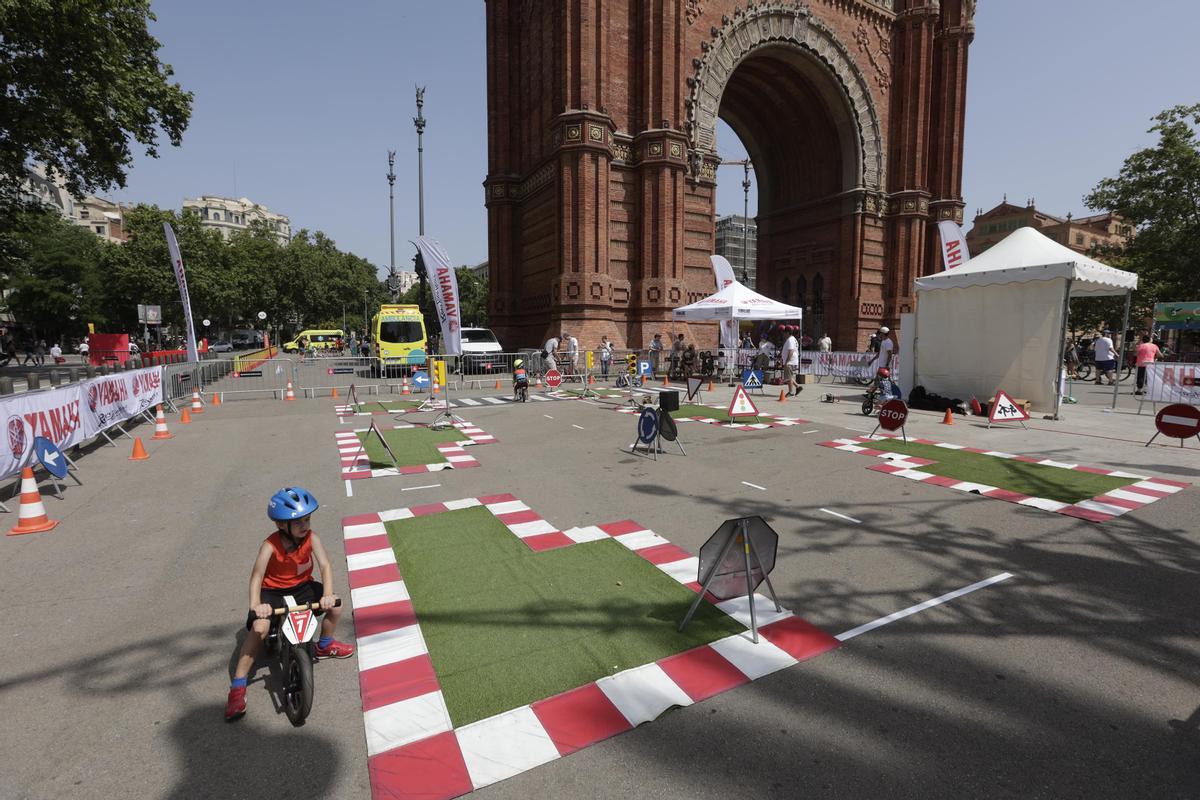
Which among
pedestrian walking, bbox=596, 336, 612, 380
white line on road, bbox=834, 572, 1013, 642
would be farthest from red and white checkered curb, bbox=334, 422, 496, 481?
pedestrian walking, bbox=596, 336, 612, 380

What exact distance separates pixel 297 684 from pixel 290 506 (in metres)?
1.01

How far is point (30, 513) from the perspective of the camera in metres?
6.49

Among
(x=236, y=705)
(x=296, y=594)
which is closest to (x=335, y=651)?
(x=296, y=594)

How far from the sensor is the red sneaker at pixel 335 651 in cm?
380

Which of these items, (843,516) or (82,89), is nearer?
(843,516)

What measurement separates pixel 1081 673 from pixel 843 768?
1996 millimetres

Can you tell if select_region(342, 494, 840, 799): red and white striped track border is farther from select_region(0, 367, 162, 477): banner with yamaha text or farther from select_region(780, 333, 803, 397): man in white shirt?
select_region(780, 333, 803, 397): man in white shirt

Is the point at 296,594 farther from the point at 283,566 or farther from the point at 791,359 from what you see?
the point at 791,359

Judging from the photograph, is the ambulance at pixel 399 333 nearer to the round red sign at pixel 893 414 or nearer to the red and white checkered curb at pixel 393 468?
the red and white checkered curb at pixel 393 468

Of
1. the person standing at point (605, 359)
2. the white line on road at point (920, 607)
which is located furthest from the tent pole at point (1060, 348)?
the person standing at point (605, 359)

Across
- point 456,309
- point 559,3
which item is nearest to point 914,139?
point 559,3

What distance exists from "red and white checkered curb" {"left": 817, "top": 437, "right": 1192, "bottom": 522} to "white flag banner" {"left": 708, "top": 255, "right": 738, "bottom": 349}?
12.6 meters

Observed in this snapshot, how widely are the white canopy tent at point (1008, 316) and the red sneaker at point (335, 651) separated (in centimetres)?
1517

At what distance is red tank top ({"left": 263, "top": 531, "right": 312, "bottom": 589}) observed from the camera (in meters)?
3.51
